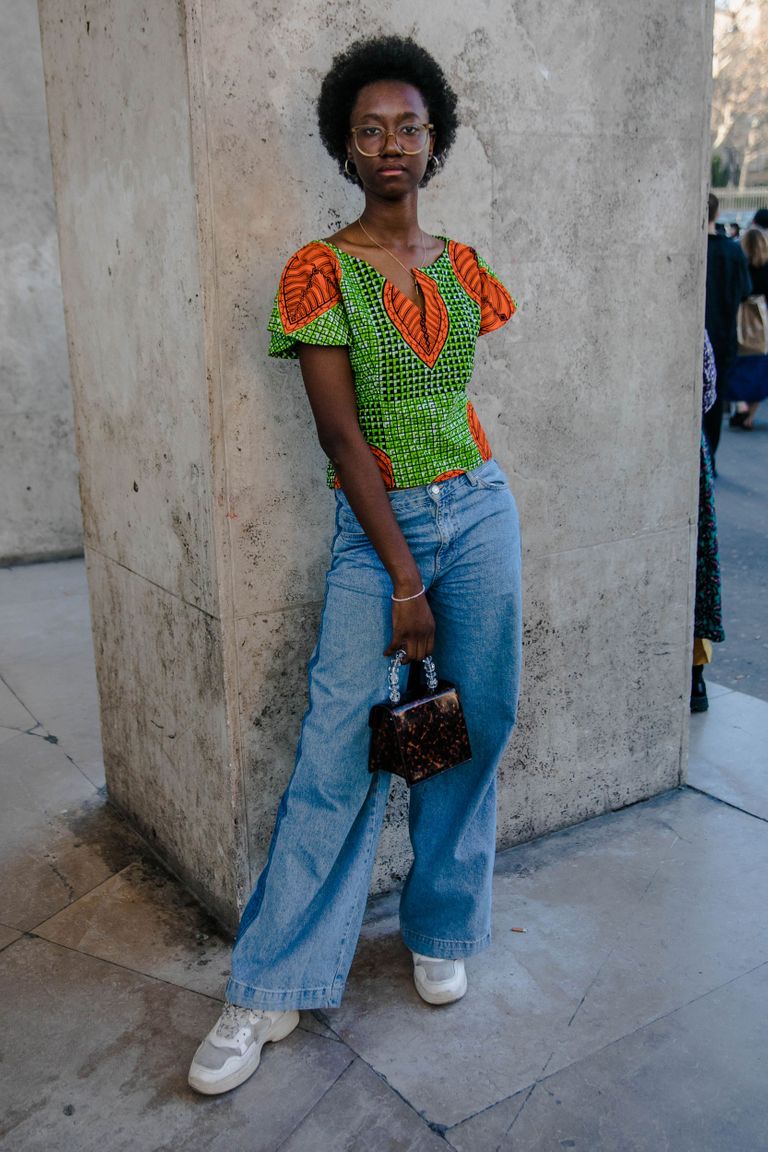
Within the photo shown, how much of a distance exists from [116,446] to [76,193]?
0.71 meters

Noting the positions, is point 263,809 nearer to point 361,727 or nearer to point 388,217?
point 361,727

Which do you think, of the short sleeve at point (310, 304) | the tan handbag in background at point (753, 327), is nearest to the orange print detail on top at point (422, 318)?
the short sleeve at point (310, 304)

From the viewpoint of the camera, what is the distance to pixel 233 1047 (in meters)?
2.31

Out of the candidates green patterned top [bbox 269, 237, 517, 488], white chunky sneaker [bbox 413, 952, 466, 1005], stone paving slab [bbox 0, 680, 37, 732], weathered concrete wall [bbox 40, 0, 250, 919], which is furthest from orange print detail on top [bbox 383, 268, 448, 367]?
stone paving slab [bbox 0, 680, 37, 732]

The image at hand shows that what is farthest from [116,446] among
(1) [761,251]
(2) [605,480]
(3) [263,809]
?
(1) [761,251]

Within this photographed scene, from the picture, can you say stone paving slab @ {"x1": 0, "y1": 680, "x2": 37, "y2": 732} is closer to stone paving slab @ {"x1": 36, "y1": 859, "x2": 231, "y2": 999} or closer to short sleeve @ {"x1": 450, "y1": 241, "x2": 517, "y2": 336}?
stone paving slab @ {"x1": 36, "y1": 859, "x2": 231, "y2": 999}

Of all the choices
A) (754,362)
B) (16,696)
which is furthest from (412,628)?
(754,362)

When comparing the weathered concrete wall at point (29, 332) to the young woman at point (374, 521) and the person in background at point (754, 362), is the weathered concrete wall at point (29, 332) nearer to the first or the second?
the young woman at point (374, 521)

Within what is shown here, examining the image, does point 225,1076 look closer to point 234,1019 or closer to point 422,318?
point 234,1019

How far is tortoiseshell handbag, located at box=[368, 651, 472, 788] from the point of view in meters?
2.24

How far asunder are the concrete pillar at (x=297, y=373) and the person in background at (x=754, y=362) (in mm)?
6427

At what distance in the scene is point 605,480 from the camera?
10.6 feet

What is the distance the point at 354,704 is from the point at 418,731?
16 cm

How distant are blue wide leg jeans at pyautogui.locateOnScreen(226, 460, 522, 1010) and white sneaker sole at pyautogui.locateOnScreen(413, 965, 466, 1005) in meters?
0.24
